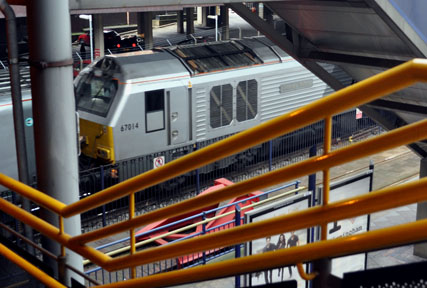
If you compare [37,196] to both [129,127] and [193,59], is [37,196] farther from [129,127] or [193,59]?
[193,59]

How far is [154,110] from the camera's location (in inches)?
561

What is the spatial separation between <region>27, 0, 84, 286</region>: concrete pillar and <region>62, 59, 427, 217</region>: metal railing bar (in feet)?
4.79

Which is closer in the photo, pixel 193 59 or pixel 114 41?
pixel 193 59

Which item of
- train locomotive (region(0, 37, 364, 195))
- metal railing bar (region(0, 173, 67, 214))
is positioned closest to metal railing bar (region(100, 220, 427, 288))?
metal railing bar (region(0, 173, 67, 214))

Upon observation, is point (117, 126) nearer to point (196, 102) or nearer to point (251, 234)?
point (196, 102)

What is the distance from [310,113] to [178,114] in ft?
39.9

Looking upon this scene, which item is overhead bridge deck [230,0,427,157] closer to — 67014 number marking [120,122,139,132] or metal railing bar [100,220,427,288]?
metal railing bar [100,220,427,288]

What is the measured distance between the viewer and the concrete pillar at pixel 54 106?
458 centimetres

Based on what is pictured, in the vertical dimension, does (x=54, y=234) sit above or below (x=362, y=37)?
below

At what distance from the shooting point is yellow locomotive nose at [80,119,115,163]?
1379 cm

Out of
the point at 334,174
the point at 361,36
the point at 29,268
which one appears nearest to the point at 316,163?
the point at 29,268

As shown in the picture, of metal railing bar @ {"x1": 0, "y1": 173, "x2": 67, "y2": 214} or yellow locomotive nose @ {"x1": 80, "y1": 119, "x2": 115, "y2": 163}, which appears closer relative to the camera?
metal railing bar @ {"x1": 0, "y1": 173, "x2": 67, "y2": 214}

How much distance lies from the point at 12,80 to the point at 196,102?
32.3 ft

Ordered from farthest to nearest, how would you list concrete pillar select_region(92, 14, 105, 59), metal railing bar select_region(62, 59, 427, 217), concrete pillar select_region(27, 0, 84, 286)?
concrete pillar select_region(92, 14, 105, 59), concrete pillar select_region(27, 0, 84, 286), metal railing bar select_region(62, 59, 427, 217)
